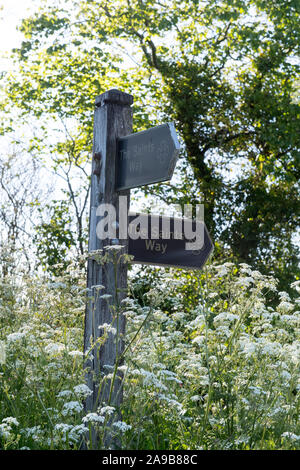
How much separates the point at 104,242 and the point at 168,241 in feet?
2.31

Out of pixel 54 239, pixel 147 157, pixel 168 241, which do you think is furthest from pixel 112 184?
pixel 54 239

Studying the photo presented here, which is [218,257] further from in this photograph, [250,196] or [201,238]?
[201,238]

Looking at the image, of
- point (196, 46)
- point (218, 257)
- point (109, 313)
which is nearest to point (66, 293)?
point (109, 313)

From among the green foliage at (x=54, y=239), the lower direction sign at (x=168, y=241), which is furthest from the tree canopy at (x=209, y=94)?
the lower direction sign at (x=168, y=241)

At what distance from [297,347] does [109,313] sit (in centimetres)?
152

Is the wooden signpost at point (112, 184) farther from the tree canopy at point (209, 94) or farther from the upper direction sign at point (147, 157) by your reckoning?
the tree canopy at point (209, 94)

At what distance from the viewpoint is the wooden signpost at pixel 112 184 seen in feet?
11.7

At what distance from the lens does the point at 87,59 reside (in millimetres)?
13625

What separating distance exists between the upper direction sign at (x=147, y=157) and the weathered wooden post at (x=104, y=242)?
0.07m

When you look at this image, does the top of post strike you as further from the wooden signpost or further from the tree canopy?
the tree canopy

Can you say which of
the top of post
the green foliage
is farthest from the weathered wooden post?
the green foliage

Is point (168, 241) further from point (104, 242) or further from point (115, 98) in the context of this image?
point (115, 98)

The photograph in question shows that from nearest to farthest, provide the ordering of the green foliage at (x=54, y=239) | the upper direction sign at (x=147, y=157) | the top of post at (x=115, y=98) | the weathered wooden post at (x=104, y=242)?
the upper direction sign at (x=147, y=157) → the weathered wooden post at (x=104, y=242) → the top of post at (x=115, y=98) → the green foliage at (x=54, y=239)

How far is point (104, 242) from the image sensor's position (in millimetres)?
3746
